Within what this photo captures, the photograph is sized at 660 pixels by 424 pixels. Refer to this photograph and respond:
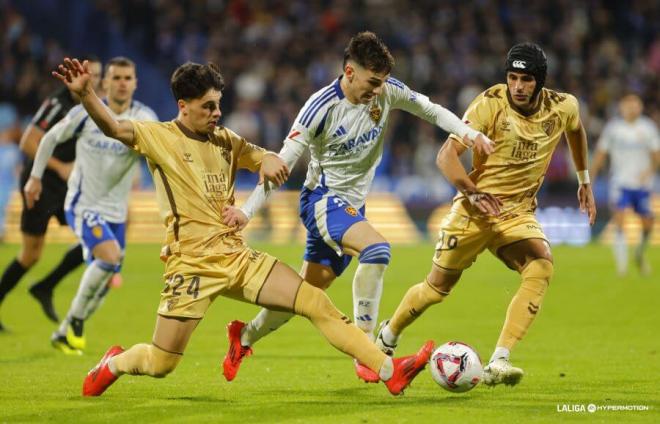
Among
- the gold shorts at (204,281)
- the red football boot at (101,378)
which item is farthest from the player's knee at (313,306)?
the red football boot at (101,378)

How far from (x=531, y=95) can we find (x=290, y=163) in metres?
1.90

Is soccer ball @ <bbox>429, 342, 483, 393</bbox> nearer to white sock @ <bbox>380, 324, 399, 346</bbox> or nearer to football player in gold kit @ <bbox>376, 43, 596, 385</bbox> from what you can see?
football player in gold kit @ <bbox>376, 43, 596, 385</bbox>

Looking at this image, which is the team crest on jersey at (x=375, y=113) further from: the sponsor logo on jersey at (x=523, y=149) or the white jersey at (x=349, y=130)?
the sponsor logo on jersey at (x=523, y=149)

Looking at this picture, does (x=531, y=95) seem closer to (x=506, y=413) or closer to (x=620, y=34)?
(x=506, y=413)

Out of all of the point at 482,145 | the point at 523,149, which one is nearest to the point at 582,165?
the point at 523,149

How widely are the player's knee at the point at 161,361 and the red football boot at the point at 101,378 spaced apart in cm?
40

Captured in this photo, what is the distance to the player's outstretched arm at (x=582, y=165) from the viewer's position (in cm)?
897

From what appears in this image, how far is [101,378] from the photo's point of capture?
310 inches

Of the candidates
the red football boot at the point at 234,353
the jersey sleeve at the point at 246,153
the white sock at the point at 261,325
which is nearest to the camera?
the jersey sleeve at the point at 246,153

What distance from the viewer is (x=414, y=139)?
25875mm

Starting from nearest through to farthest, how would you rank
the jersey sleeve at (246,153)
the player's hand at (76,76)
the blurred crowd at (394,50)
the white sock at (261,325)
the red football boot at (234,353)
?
the player's hand at (76,76), the jersey sleeve at (246,153), the red football boot at (234,353), the white sock at (261,325), the blurred crowd at (394,50)

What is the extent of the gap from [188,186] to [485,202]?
2.14m

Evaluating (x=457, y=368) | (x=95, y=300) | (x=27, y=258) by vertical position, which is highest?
(x=457, y=368)

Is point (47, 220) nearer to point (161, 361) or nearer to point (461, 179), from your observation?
point (161, 361)
